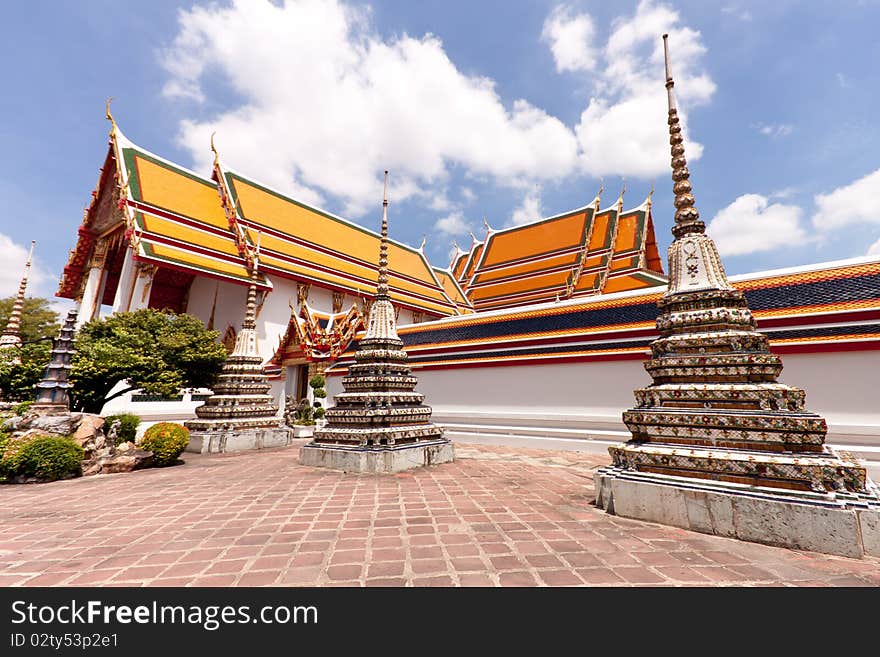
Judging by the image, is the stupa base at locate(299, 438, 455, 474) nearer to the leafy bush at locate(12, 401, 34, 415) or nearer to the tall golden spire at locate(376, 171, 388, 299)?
the tall golden spire at locate(376, 171, 388, 299)

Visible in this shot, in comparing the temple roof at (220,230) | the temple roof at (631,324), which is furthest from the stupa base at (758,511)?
the temple roof at (220,230)

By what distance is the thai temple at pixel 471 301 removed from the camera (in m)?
7.42

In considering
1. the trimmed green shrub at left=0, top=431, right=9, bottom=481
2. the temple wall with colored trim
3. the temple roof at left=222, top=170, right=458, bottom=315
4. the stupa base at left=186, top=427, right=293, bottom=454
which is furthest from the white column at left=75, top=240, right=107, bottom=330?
the temple wall with colored trim

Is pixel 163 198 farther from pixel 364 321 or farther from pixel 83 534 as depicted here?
pixel 83 534

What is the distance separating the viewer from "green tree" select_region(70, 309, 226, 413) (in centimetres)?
956

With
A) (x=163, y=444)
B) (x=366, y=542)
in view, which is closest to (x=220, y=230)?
(x=163, y=444)

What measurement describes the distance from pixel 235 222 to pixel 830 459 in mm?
22276

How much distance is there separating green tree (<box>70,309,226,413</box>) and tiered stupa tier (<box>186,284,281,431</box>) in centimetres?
77

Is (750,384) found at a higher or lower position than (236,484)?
higher

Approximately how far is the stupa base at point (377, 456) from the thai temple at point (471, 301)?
155 cm

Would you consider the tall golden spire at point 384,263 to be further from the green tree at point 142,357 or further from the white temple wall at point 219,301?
the white temple wall at point 219,301

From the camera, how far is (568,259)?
965 inches
